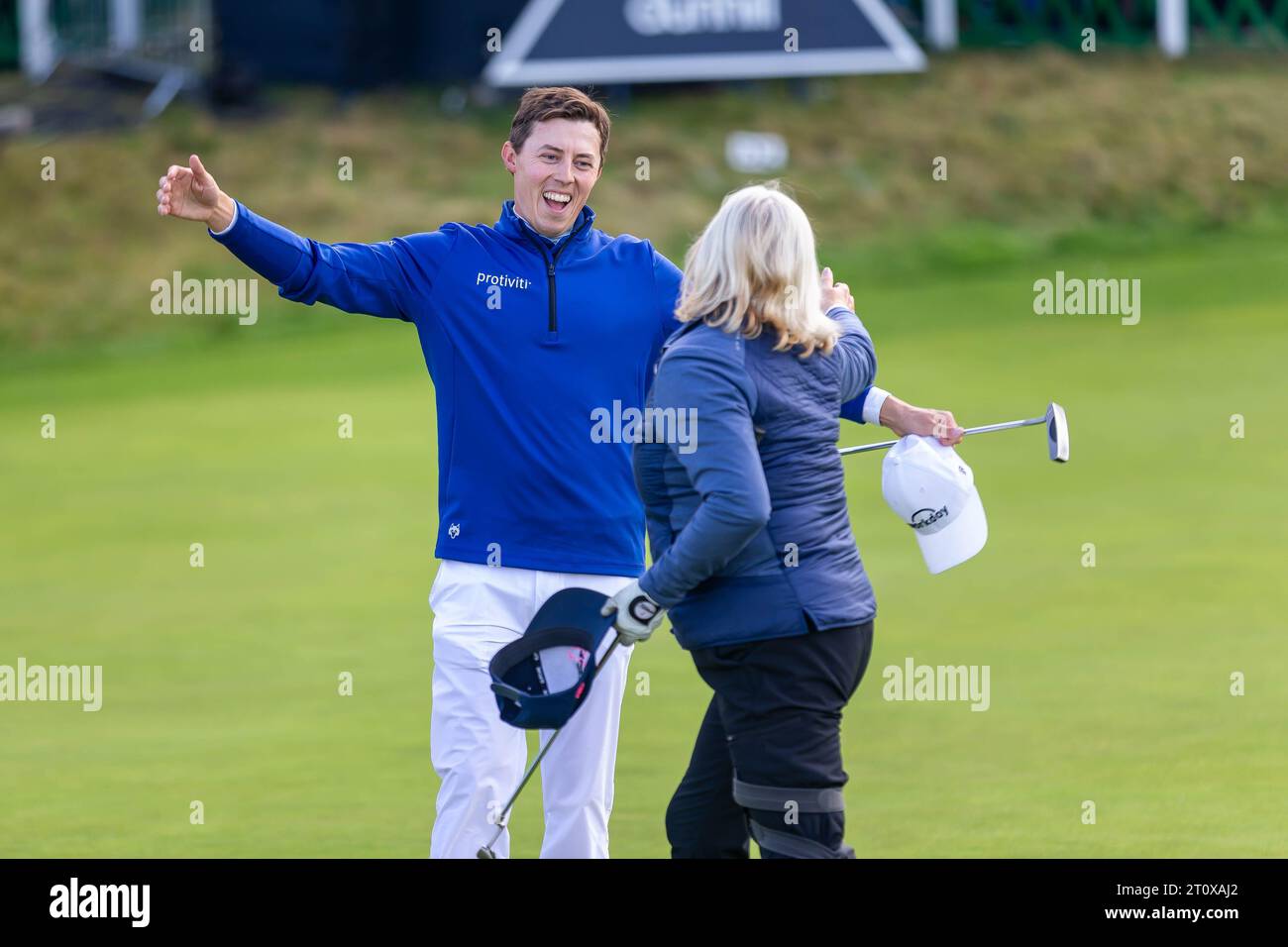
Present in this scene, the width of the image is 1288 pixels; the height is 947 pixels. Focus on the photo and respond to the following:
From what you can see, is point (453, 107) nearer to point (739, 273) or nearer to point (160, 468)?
point (160, 468)

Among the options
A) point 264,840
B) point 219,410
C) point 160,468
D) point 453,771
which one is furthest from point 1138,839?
point 219,410

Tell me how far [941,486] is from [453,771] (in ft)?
4.87

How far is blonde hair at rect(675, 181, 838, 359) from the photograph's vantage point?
4.78 metres

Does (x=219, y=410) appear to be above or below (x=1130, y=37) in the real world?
below

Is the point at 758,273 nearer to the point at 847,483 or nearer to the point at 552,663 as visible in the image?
the point at 552,663

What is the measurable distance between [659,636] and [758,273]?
5.88 metres

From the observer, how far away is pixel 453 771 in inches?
212

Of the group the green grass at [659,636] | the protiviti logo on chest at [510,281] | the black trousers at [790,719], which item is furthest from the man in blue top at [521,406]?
the green grass at [659,636]

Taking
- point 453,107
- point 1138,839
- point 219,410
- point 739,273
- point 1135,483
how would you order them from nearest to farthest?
point 739,273 < point 1138,839 < point 1135,483 < point 219,410 < point 453,107

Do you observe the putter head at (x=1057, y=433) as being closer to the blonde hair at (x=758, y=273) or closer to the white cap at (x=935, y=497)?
the white cap at (x=935, y=497)

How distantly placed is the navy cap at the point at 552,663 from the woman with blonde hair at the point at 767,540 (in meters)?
0.31

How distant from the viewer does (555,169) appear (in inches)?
216

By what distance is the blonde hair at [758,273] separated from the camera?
4.78 metres
